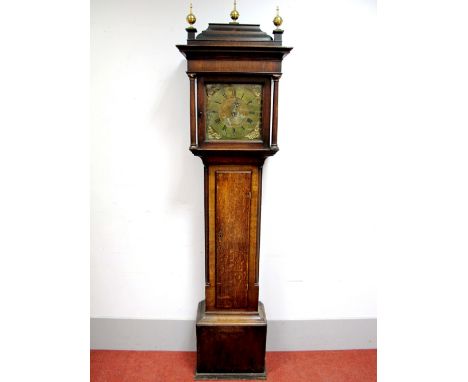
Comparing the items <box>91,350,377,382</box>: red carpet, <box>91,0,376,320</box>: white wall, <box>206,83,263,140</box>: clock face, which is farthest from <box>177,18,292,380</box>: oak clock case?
<box>91,0,376,320</box>: white wall

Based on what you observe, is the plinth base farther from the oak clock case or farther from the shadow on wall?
the shadow on wall

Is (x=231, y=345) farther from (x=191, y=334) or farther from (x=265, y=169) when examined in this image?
(x=265, y=169)

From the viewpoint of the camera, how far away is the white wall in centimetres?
217

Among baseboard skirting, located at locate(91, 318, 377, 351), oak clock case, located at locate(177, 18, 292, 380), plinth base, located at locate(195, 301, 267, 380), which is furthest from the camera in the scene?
baseboard skirting, located at locate(91, 318, 377, 351)

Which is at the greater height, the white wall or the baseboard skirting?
the white wall

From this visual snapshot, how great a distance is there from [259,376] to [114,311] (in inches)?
40.3

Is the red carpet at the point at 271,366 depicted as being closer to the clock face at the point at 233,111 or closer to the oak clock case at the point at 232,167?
the oak clock case at the point at 232,167

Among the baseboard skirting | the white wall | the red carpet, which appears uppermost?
the white wall

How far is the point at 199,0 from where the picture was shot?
214cm

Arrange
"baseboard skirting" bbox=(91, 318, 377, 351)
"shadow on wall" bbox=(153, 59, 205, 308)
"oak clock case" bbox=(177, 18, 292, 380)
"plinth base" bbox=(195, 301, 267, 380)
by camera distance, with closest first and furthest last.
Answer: "oak clock case" bbox=(177, 18, 292, 380) → "plinth base" bbox=(195, 301, 267, 380) → "shadow on wall" bbox=(153, 59, 205, 308) → "baseboard skirting" bbox=(91, 318, 377, 351)

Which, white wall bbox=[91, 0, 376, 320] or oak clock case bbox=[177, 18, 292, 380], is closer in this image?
oak clock case bbox=[177, 18, 292, 380]

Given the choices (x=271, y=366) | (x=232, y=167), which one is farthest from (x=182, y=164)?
Answer: (x=271, y=366)

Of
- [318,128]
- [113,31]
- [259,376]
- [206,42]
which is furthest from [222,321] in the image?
[113,31]

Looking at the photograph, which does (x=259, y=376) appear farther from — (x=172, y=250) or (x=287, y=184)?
(x=287, y=184)
